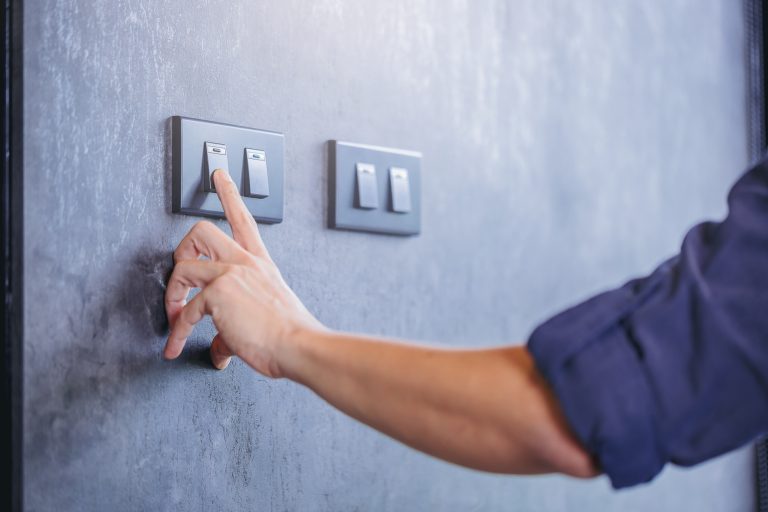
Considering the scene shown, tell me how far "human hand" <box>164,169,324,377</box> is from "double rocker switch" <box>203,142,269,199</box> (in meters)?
0.01

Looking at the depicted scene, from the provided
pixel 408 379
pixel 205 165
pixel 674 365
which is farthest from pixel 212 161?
pixel 674 365

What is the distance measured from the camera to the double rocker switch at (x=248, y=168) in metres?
1.06

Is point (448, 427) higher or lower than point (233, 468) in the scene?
higher

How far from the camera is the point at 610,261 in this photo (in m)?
1.69

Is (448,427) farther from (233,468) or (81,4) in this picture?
(81,4)

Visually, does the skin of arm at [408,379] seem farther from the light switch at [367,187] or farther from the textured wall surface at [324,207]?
the light switch at [367,187]

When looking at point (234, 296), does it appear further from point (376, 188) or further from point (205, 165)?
point (376, 188)

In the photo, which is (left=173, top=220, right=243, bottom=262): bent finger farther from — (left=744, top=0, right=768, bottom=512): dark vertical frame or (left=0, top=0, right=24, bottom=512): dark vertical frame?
(left=744, top=0, right=768, bottom=512): dark vertical frame

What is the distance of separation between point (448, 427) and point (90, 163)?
0.49 meters

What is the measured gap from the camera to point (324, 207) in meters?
1.22

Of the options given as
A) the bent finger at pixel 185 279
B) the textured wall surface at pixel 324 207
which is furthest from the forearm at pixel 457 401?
the textured wall surface at pixel 324 207

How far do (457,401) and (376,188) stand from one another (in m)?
0.59

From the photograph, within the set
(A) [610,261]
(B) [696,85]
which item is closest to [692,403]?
(A) [610,261]

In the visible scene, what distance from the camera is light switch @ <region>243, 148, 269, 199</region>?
43.1 inches
